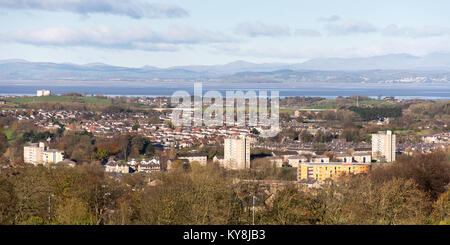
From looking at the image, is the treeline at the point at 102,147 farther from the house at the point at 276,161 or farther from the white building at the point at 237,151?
the house at the point at 276,161

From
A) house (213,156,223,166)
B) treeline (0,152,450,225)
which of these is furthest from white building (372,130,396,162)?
treeline (0,152,450,225)

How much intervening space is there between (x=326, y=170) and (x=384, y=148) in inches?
222

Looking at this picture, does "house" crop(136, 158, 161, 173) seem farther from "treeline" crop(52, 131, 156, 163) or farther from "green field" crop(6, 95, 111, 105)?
"green field" crop(6, 95, 111, 105)

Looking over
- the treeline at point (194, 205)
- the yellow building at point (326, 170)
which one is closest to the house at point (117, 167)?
the yellow building at point (326, 170)

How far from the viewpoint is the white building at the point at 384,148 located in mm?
24484

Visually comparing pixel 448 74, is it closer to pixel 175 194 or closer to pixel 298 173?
pixel 298 173

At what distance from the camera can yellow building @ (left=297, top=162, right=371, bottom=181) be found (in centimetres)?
1969

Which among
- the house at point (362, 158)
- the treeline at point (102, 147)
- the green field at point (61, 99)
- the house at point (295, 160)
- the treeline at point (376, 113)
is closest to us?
the house at point (295, 160)

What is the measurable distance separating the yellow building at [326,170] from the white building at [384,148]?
373cm

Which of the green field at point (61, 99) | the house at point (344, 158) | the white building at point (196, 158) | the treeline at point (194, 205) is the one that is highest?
the green field at point (61, 99)

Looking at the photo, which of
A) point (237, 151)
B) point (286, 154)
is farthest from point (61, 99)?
point (237, 151)

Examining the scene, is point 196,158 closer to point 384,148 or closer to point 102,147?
point 102,147

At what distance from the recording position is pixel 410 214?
924 cm
